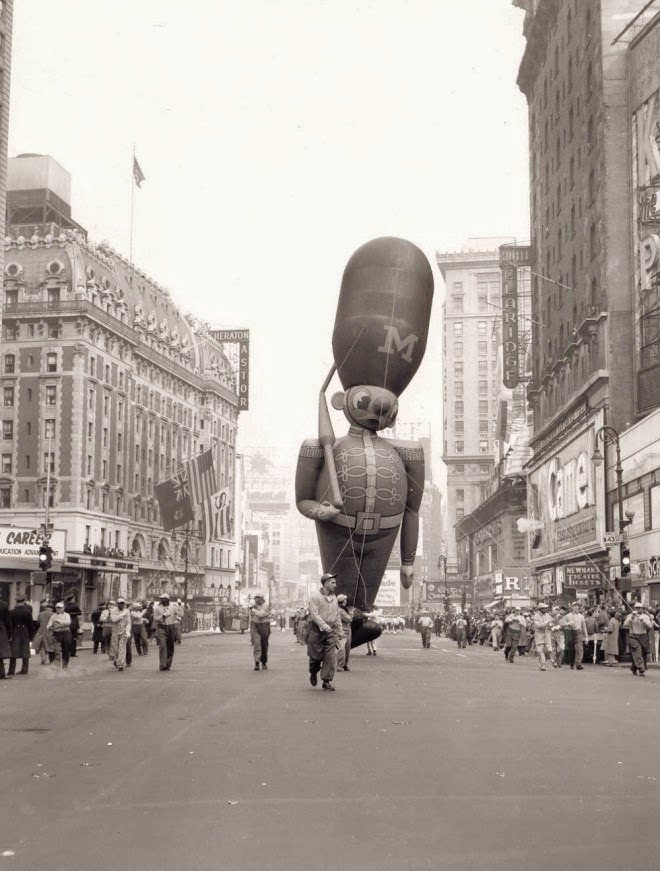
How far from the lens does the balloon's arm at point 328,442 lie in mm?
25391

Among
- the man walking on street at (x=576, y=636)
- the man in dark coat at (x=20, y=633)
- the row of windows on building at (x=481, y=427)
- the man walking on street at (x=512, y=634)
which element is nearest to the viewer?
the man in dark coat at (x=20, y=633)

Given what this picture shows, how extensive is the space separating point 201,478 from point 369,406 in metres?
38.1

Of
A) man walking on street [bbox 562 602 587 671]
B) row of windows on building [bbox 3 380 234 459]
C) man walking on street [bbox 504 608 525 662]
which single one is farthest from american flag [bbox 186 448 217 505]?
man walking on street [bbox 562 602 587 671]

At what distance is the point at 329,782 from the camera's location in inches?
331

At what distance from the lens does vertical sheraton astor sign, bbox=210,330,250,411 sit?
133 meters

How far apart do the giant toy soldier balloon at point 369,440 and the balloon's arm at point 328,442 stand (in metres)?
0.02

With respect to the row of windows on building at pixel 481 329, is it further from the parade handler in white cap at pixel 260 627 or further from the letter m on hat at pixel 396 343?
the parade handler in white cap at pixel 260 627

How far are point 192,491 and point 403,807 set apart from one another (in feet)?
182

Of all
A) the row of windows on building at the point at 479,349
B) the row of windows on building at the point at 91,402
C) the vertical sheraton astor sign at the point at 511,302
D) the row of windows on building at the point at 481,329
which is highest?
the row of windows on building at the point at 481,329

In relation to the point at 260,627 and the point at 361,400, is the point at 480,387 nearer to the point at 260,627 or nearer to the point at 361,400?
the point at 361,400

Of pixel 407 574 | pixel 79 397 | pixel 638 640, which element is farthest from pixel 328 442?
pixel 79 397

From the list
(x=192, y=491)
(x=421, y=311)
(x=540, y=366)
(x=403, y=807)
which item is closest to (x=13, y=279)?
(x=192, y=491)

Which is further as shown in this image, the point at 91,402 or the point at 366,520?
the point at 91,402

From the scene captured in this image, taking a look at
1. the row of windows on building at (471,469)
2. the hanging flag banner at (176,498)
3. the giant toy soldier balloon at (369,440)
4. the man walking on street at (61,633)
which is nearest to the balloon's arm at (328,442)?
the giant toy soldier balloon at (369,440)
